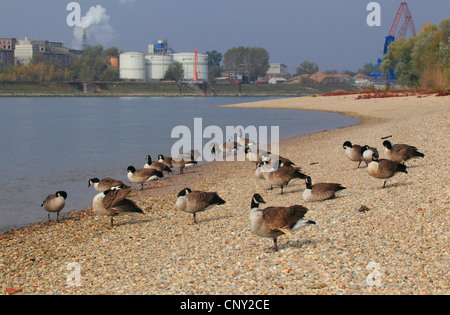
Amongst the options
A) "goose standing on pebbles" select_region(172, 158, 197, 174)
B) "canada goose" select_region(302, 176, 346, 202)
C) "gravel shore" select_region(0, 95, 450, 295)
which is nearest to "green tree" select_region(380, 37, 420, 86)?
"goose standing on pebbles" select_region(172, 158, 197, 174)

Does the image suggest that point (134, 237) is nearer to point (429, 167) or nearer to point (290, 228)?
point (290, 228)

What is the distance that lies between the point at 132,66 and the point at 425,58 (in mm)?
131569

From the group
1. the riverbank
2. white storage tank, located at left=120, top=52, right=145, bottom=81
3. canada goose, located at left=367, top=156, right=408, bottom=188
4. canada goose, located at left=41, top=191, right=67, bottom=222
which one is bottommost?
canada goose, located at left=41, top=191, right=67, bottom=222

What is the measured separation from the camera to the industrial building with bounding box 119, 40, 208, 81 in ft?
617

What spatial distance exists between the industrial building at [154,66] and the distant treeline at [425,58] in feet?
366

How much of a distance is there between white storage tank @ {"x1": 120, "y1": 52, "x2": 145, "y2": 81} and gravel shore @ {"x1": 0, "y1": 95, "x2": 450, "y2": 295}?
589ft

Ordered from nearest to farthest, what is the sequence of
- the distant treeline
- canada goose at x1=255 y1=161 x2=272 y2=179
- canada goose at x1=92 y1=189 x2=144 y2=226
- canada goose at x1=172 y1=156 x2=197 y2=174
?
canada goose at x1=92 y1=189 x2=144 y2=226, canada goose at x1=255 y1=161 x2=272 y2=179, canada goose at x1=172 y1=156 x2=197 y2=174, the distant treeline

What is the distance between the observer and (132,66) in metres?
188

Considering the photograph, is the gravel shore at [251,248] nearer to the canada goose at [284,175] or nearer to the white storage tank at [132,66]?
the canada goose at [284,175]

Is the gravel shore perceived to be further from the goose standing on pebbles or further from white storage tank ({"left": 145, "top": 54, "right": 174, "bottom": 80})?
white storage tank ({"left": 145, "top": 54, "right": 174, "bottom": 80})

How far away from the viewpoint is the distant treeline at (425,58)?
69062 millimetres

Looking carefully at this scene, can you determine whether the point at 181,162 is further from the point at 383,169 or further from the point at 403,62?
the point at 403,62

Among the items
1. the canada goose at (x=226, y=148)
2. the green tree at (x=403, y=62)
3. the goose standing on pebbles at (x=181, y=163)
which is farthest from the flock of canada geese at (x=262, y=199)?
the green tree at (x=403, y=62)
